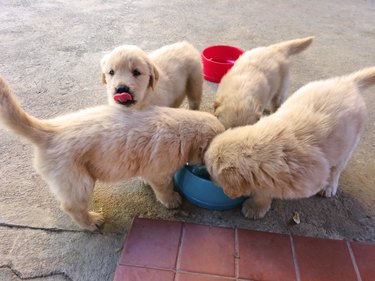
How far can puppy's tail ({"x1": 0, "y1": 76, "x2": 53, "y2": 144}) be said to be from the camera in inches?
56.4

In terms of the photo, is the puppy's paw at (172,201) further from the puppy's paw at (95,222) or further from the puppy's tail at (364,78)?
the puppy's tail at (364,78)

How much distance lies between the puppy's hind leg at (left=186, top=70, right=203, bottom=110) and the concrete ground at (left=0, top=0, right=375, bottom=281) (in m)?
0.25

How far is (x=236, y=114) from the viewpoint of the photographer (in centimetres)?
199

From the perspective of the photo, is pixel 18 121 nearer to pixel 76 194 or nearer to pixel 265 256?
pixel 76 194

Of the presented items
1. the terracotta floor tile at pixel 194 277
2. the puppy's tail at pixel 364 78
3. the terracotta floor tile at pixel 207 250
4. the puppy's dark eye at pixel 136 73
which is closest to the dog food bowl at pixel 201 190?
the terracotta floor tile at pixel 207 250

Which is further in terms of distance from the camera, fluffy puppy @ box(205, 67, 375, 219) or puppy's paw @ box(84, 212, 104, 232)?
puppy's paw @ box(84, 212, 104, 232)

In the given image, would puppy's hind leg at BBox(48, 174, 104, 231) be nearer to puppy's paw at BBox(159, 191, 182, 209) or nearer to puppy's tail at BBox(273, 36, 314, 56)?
puppy's paw at BBox(159, 191, 182, 209)

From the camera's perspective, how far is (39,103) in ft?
9.23

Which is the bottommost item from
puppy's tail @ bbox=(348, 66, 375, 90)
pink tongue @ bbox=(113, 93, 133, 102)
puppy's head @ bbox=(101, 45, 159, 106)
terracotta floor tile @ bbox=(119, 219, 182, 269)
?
terracotta floor tile @ bbox=(119, 219, 182, 269)

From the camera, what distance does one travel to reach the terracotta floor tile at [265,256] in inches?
67.6

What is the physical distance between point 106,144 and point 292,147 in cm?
91

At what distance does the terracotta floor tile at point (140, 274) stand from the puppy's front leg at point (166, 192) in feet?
1.43

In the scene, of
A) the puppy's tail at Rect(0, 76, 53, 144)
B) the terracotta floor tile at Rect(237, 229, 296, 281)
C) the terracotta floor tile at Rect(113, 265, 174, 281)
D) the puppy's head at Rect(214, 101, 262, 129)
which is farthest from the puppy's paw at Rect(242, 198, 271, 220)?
the puppy's tail at Rect(0, 76, 53, 144)

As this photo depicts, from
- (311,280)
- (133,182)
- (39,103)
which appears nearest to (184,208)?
(133,182)
